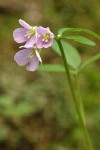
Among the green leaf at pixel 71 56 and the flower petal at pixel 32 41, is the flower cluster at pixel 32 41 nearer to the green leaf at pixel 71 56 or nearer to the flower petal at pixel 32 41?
the flower petal at pixel 32 41

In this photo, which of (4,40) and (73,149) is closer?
(73,149)

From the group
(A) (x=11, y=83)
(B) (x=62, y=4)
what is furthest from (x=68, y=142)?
(B) (x=62, y=4)

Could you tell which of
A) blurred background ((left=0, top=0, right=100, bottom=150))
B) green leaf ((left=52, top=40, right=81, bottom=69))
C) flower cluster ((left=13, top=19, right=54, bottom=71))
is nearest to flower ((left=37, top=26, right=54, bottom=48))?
flower cluster ((left=13, top=19, right=54, bottom=71))

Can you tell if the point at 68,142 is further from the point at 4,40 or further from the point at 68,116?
the point at 4,40

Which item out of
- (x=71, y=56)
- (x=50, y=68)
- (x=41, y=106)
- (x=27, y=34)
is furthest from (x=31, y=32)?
(x=41, y=106)

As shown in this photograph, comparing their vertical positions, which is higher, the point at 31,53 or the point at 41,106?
the point at 31,53

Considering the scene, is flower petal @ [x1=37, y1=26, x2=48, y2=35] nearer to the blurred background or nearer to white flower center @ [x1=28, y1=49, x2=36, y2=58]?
white flower center @ [x1=28, y1=49, x2=36, y2=58]

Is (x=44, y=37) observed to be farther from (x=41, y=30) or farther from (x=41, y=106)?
(x=41, y=106)
